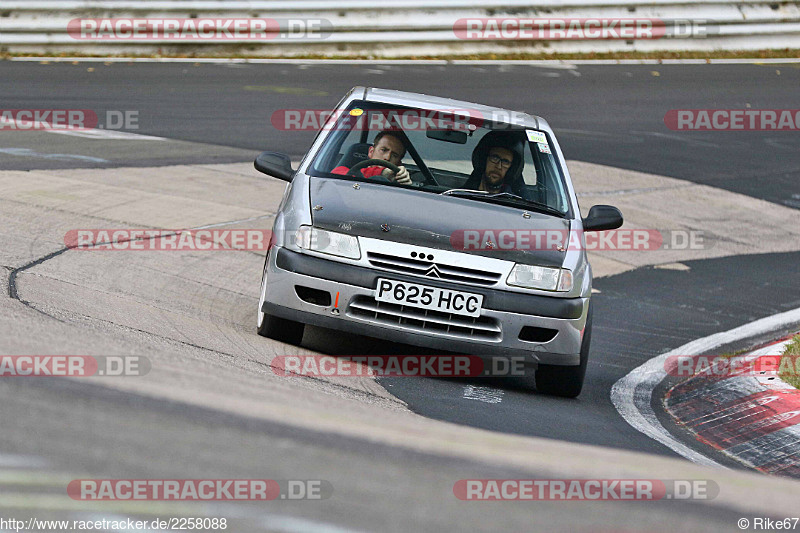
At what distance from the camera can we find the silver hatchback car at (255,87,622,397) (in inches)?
228

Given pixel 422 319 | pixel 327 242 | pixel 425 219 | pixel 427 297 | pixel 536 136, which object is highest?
pixel 536 136

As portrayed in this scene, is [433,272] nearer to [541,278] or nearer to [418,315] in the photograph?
[418,315]

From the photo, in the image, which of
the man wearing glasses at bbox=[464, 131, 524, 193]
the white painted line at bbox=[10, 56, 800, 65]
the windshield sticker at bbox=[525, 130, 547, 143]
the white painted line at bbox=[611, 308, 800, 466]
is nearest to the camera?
the white painted line at bbox=[611, 308, 800, 466]

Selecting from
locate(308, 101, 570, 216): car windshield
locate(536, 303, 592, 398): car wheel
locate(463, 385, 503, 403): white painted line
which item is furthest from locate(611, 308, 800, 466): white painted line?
locate(308, 101, 570, 216): car windshield

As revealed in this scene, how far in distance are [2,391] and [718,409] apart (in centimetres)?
433

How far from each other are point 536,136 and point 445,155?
0.63 metres

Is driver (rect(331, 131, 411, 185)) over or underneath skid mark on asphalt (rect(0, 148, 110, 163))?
over

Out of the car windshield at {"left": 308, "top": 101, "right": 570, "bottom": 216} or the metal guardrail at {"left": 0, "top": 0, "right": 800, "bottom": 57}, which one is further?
the metal guardrail at {"left": 0, "top": 0, "right": 800, "bottom": 57}

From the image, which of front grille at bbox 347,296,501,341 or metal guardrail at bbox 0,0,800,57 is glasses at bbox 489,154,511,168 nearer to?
front grille at bbox 347,296,501,341

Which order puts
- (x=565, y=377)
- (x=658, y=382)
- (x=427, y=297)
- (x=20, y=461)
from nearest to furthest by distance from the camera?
1. (x=20, y=461)
2. (x=427, y=297)
3. (x=565, y=377)
4. (x=658, y=382)

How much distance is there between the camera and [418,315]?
579 cm

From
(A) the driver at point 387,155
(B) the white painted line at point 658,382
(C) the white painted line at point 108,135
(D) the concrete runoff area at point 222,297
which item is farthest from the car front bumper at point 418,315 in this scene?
(C) the white painted line at point 108,135

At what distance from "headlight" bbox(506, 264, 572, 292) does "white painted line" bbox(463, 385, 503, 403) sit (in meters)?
0.62

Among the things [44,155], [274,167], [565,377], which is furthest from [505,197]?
[44,155]
